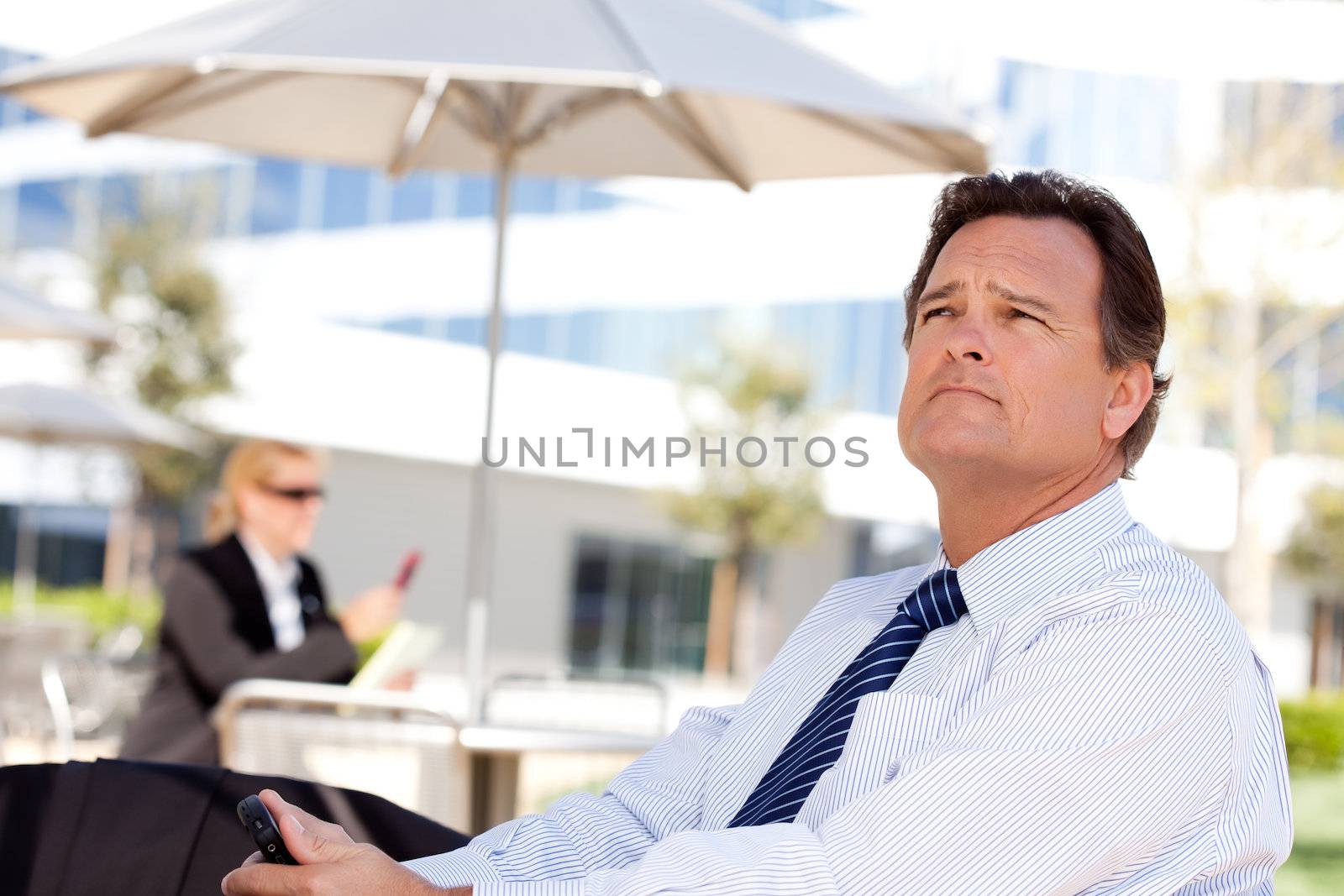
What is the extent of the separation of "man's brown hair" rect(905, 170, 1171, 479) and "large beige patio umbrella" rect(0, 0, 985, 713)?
4.11ft

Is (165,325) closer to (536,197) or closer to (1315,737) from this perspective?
(536,197)

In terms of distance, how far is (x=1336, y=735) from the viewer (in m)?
13.4

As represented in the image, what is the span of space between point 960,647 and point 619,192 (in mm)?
24941

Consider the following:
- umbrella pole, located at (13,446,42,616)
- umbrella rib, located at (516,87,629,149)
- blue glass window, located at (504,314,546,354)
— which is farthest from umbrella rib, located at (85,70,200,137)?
blue glass window, located at (504,314,546,354)

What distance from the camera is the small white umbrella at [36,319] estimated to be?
25.3ft

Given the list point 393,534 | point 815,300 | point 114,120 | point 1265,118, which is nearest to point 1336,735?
point 1265,118

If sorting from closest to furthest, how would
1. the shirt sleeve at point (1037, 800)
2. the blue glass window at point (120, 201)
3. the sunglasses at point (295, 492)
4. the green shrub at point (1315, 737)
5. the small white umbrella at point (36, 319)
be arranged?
the shirt sleeve at point (1037, 800), the sunglasses at point (295, 492), the small white umbrella at point (36, 319), the green shrub at point (1315, 737), the blue glass window at point (120, 201)

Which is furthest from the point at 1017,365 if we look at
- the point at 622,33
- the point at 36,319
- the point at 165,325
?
the point at 165,325

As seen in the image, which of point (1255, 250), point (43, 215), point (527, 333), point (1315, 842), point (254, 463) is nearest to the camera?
point (254, 463)

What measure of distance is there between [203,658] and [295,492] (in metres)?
0.75

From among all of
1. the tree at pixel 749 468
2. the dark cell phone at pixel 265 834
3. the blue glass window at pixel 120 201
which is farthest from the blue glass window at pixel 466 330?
the dark cell phone at pixel 265 834

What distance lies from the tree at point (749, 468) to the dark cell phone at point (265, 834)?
21.1 metres

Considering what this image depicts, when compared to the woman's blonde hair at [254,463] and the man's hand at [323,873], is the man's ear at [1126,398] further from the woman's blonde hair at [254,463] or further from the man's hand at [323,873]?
the woman's blonde hair at [254,463]

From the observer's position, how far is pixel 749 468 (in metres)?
23.7
